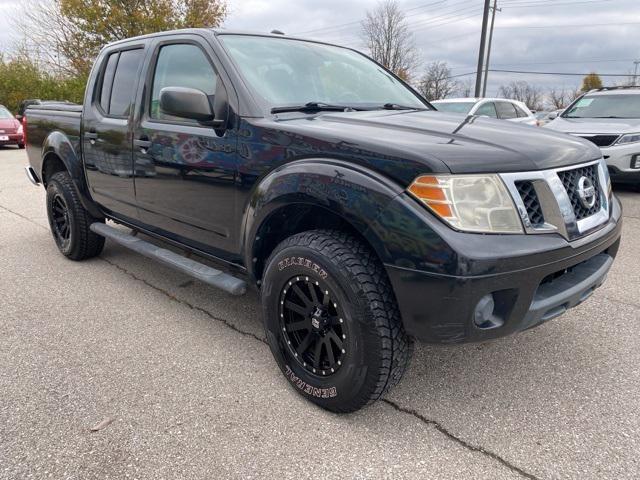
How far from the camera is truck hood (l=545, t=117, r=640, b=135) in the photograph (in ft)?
23.8

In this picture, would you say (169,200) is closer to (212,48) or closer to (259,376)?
(212,48)

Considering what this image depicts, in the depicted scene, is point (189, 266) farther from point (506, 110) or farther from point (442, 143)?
point (506, 110)

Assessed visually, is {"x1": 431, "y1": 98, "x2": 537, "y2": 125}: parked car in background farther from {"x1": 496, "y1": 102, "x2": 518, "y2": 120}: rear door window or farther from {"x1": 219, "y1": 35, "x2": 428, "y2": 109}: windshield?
{"x1": 219, "y1": 35, "x2": 428, "y2": 109}: windshield

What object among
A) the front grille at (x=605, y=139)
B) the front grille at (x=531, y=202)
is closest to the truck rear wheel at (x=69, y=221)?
the front grille at (x=531, y=202)

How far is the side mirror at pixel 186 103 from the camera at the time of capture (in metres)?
2.46

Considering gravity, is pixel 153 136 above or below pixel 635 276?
above

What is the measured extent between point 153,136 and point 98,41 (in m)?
24.3

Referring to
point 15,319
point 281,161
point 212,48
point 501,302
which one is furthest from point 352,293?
point 15,319

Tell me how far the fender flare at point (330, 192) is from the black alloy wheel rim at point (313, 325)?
0.34 meters

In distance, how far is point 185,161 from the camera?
2.85m

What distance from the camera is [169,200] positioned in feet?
10.1

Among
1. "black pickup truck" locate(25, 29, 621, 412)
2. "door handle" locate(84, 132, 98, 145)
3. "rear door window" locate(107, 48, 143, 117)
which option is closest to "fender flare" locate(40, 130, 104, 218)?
"door handle" locate(84, 132, 98, 145)

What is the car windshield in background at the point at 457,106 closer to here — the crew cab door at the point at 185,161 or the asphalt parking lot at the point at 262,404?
the asphalt parking lot at the point at 262,404

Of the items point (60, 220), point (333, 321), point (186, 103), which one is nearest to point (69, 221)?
point (60, 220)
